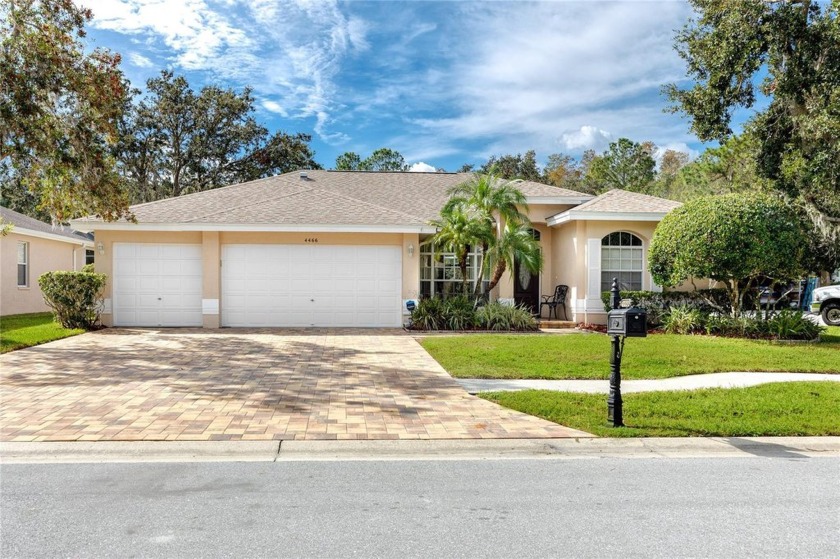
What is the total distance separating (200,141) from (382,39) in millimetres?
23446

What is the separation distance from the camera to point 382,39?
→ 618 inches

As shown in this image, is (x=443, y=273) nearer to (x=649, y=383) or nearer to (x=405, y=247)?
(x=405, y=247)

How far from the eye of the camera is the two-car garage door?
16297 millimetres

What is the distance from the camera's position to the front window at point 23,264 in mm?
20875

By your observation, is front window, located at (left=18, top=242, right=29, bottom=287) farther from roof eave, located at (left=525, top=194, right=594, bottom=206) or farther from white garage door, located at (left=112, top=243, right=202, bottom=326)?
roof eave, located at (left=525, top=194, right=594, bottom=206)

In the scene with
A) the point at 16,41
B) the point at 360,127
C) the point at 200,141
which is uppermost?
the point at 200,141

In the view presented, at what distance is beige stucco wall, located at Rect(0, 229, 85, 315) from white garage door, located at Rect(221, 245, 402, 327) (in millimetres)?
8533

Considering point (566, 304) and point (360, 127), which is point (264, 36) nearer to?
point (360, 127)

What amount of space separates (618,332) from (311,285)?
11471 millimetres

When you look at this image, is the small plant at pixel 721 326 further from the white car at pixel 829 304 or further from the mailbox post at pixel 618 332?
the mailbox post at pixel 618 332

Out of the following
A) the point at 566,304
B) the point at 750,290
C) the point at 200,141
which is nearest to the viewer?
the point at 750,290

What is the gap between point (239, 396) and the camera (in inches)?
309

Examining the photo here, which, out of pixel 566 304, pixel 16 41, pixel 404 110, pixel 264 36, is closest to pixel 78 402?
pixel 16 41

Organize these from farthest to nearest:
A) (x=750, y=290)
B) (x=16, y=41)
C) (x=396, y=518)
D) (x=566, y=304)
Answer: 1. (x=566, y=304)
2. (x=750, y=290)
3. (x=16, y=41)
4. (x=396, y=518)
